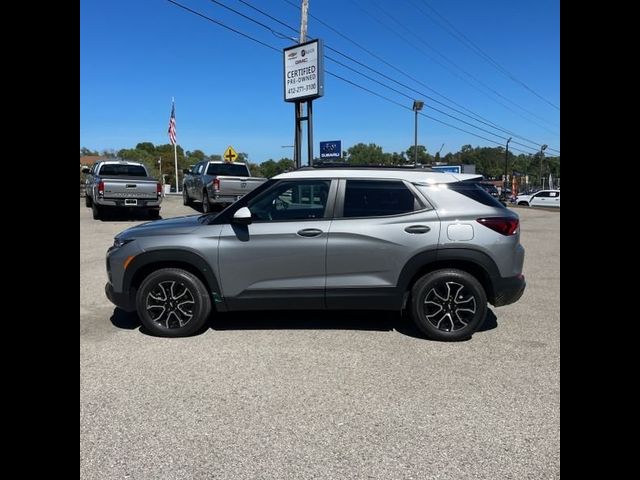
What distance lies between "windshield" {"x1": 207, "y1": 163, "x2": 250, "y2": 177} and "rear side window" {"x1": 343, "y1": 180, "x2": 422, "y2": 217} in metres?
12.8

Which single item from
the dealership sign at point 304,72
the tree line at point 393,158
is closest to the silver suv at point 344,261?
the dealership sign at point 304,72

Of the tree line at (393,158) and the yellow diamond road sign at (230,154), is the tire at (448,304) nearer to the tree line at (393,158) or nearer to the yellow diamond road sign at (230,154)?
the yellow diamond road sign at (230,154)

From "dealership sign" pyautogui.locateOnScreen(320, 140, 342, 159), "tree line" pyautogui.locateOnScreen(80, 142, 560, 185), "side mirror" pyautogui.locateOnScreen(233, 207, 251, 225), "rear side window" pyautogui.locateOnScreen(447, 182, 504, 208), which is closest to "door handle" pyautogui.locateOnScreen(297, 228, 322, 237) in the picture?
"side mirror" pyautogui.locateOnScreen(233, 207, 251, 225)

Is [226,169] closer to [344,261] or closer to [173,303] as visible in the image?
[173,303]

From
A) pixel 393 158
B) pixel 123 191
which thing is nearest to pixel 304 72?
pixel 123 191

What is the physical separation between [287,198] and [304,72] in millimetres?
14973

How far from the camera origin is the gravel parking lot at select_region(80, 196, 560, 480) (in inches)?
113

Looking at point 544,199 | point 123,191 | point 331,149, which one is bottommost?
point 123,191

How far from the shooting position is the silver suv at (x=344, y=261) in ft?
16.1

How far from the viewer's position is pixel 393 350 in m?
4.73

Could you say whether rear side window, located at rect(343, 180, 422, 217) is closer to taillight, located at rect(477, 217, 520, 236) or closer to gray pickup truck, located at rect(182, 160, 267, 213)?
taillight, located at rect(477, 217, 520, 236)

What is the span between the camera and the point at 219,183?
15.7 metres
